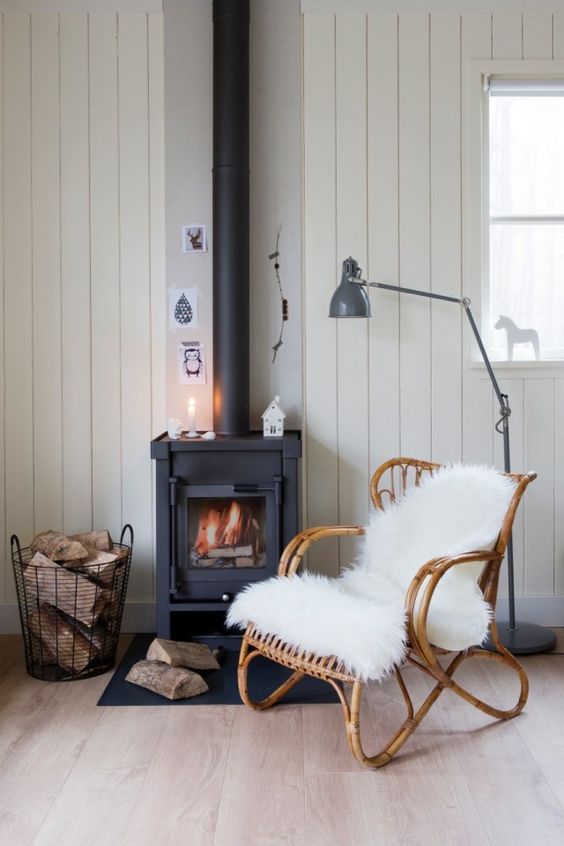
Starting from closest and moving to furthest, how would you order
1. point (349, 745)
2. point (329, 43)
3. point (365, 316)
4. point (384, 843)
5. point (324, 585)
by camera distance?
point (384, 843)
point (349, 745)
point (324, 585)
point (365, 316)
point (329, 43)

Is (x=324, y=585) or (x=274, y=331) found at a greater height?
(x=274, y=331)

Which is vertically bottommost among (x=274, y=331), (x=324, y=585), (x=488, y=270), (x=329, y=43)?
(x=324, y=585)

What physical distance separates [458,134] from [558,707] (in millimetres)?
2276

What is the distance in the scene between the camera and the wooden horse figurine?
3.86m

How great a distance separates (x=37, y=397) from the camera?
3814 mm

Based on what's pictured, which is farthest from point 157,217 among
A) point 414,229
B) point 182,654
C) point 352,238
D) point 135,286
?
point 182,654

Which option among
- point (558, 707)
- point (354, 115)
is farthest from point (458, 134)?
point (558, 707)

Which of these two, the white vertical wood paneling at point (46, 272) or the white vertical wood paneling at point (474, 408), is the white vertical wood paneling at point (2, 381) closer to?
the white vertical wood paneling at point (46, 272)

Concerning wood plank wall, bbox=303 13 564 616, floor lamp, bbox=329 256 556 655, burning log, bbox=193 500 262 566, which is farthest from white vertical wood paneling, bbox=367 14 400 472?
burning log, bbox=193 500 262 566

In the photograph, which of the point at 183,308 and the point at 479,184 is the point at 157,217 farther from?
the point at 479,184

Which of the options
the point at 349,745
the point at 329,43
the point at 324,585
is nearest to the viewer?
the point at 349,745

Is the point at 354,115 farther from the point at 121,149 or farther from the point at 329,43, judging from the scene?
the point at 121,149

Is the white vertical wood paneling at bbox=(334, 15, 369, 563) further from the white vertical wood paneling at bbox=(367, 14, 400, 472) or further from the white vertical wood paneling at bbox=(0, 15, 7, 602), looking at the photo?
the white vertical wood paneling at bbox=(0, 15, 7, 602)

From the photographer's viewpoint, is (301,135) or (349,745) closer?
(349,745)
